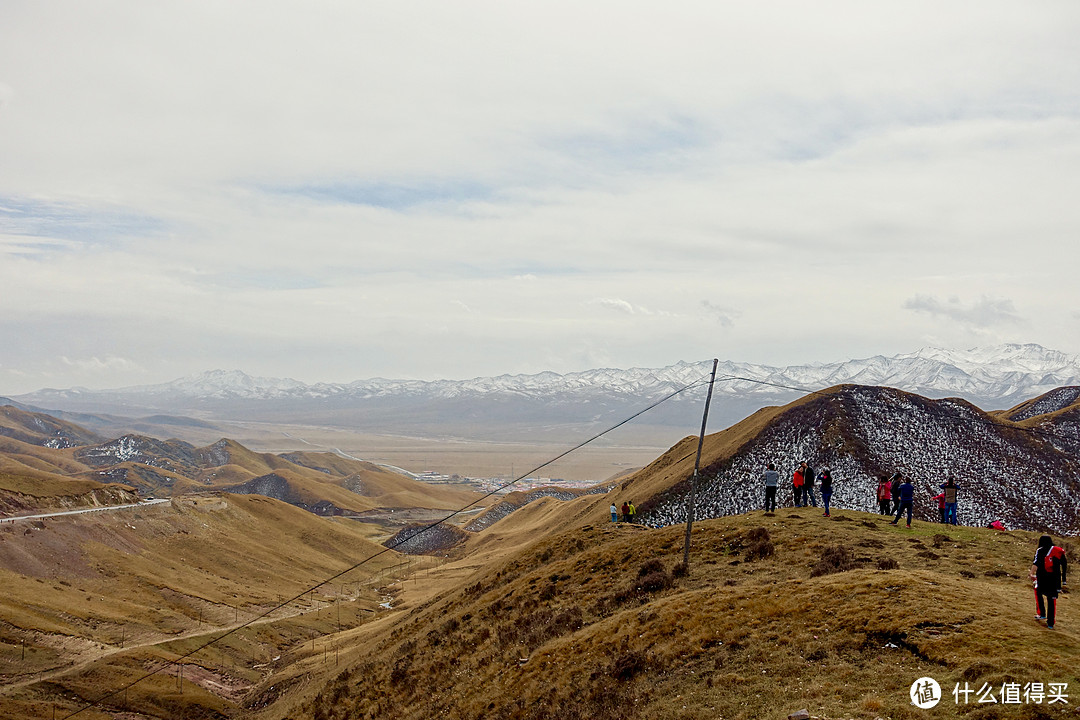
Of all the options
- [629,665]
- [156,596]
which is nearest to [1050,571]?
[629,665]

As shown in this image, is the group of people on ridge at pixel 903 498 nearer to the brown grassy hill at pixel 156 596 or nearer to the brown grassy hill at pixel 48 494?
the brown grassy hill at pixel 156 596

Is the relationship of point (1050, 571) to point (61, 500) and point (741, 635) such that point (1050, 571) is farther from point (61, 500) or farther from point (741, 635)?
point (61, 500)

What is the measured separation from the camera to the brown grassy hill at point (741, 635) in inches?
622

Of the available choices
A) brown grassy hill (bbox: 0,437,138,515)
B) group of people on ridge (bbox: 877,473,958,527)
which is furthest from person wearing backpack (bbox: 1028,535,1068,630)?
brown grassy hill (bbox: 0,437,138,515)

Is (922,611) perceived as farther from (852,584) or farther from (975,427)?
(975,427)

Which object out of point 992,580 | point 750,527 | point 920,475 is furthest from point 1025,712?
point 920,475

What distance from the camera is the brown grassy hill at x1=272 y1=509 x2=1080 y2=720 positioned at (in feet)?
51.8

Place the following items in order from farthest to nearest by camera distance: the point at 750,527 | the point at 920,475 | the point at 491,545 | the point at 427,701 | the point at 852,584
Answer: the point at 491,545 < the point at 920,475 < the point at 750,527 < the point at 427,701 < the point at 852,584

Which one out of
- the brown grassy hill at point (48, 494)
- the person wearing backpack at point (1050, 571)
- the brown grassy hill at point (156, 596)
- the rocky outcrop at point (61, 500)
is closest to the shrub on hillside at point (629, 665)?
the person wearing backpack at point (1050, 571)

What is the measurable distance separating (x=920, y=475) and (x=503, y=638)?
46.6 metres

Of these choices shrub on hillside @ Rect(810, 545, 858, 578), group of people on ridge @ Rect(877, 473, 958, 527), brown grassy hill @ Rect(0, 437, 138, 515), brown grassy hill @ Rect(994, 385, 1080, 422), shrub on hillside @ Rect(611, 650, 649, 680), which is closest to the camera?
shrub on hillside @ Rect(611, 650, 649, 680)

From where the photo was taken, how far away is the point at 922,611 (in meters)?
18.3

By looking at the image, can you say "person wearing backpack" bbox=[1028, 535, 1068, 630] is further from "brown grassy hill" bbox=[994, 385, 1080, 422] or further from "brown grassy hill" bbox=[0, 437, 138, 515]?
"brown grassy hill" bbox=[994, 385, 1080, 422]

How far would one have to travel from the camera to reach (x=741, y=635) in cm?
2002
